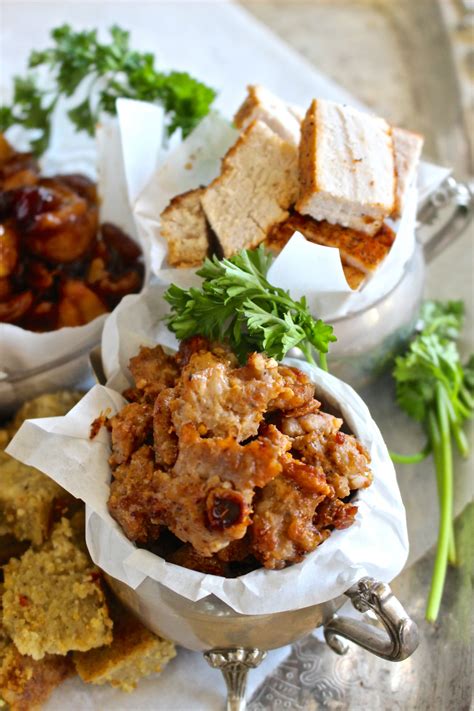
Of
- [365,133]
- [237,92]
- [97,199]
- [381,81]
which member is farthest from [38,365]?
[381,81]

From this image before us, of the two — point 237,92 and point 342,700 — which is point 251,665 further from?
point 237,92

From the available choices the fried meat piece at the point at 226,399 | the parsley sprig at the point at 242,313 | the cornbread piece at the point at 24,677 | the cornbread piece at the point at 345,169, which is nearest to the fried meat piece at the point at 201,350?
the parsley sprig at the point at 242,313

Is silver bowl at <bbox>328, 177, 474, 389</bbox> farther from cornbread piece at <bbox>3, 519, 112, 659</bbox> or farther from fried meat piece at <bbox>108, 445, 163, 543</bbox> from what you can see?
cornbread piece at <bbox>3, 519, 112, 659</bbox>

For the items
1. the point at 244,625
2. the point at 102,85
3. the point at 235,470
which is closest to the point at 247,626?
the point at 244,625

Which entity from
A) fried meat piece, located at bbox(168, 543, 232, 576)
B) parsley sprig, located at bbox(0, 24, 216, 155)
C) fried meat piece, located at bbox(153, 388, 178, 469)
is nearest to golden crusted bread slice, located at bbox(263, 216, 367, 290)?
fried meat piece, located at bbox(153, 388, 178, 469)

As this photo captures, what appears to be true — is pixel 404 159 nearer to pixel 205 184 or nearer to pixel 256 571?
pixel 205 184

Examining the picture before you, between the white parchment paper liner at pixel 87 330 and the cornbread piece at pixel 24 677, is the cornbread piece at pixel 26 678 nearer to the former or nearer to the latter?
the cornbread piece at pixel 24 677
